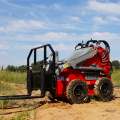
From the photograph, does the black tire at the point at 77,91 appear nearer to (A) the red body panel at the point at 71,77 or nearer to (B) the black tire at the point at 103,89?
(A) the red body panel at the point at 71,77

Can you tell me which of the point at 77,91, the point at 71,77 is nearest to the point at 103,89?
the point at 77,91

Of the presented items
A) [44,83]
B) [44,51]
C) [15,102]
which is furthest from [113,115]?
[15,102]

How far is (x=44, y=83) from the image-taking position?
6.00 metres

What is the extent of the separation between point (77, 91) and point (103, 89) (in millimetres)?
1267

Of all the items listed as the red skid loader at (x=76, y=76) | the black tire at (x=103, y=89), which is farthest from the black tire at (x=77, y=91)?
the black tire at (x=103, y=89)

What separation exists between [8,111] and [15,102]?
115 centimetres

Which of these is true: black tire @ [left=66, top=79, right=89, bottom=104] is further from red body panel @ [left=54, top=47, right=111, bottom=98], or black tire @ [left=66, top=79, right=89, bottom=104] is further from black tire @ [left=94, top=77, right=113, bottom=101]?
black tire @ [left=94, top=77, right=113, bottom=101]

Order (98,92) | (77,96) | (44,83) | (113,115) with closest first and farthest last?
(113,115), (44,83), (77,96), (98,92)

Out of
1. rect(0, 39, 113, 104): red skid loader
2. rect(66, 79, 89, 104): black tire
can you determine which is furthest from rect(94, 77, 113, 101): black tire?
rect(66, 79, 89, 104): black tire

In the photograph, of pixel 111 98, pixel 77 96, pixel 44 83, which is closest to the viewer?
pixel 44 83

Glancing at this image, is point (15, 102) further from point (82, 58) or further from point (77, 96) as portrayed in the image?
point (82, 58)

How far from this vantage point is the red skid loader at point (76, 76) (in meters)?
6.21

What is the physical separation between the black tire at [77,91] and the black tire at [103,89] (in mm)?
546

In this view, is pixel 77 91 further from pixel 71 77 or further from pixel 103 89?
pixel 103 89
